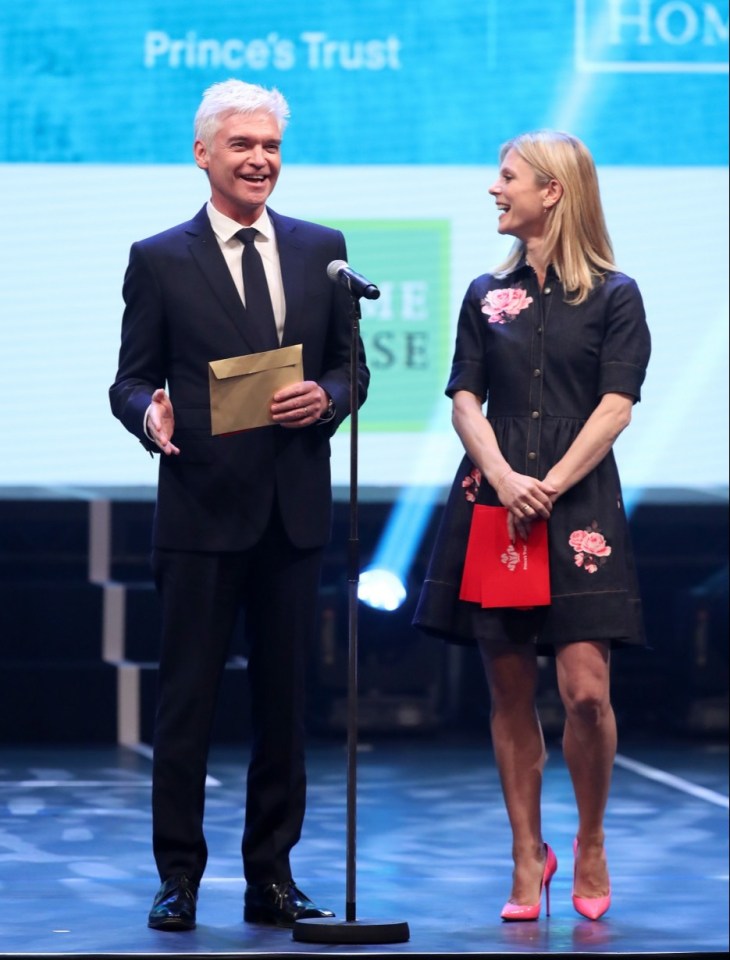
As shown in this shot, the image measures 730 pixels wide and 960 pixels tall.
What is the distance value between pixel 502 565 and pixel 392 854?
44.2 inches

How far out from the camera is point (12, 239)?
4.91m

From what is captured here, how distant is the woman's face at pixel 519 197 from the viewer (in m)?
3.10

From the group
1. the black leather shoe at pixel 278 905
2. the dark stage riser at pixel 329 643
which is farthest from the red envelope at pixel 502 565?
the dark stage riser at pixel 329 643

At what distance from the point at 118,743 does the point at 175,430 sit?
2.75 meters

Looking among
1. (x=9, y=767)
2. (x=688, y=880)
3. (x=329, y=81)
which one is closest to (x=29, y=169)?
(x=329, y=81)

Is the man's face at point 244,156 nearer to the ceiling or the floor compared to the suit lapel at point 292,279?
nearer to the ceiling

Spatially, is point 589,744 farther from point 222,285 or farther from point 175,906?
point 222,285

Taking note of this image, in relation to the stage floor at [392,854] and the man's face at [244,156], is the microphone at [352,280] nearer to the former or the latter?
the man's face at [244,156]

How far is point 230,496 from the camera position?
2910mm

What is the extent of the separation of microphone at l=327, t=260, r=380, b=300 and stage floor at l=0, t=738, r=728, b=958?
1003 mm

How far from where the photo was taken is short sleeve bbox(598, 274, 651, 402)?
3070mm

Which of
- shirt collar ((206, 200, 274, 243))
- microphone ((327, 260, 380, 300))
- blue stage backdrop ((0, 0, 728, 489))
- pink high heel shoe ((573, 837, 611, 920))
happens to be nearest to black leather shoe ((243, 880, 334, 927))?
pink high heel shoe ((573, 837, 611, 920))

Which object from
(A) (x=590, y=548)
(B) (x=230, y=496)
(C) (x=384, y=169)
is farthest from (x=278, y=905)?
(C) (x=384, y=169)

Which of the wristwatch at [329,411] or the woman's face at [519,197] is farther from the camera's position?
the woman's face at [519,197]
